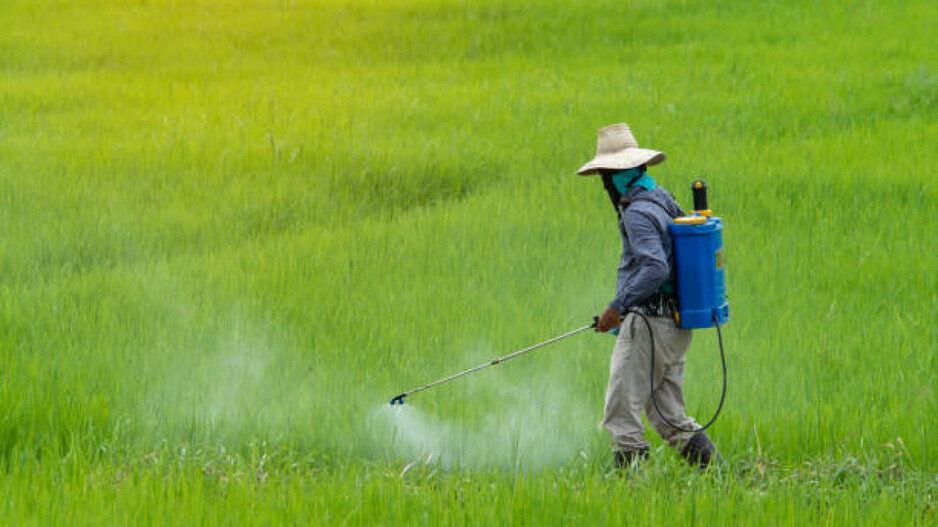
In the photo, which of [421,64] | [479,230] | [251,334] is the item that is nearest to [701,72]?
[421,64]

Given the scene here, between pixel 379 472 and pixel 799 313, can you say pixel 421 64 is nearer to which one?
pixel 799 313

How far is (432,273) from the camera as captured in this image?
822cm

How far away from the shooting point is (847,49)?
15.6 meters

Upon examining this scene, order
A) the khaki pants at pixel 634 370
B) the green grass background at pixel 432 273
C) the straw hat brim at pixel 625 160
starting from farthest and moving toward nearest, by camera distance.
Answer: the khaki pants at pixel 634 370 < the straw hat brim at pixel 625 160 < the green grass background at pixel 432 273

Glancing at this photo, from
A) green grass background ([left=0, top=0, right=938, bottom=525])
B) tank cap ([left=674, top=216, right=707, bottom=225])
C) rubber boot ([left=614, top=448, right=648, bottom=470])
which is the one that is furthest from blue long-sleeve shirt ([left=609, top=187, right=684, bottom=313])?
green grass background ([left=0, top=0, right=938, bottom=525])

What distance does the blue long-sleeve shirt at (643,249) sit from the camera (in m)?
4.89

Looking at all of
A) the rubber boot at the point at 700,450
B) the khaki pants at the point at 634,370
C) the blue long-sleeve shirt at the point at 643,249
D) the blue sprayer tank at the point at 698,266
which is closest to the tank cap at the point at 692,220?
the blue sprayer tank at the point at 698,266

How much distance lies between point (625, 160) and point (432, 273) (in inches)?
133

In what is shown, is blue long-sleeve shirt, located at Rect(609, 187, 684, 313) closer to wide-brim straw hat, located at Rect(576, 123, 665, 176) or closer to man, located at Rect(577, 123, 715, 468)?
man, located at Rect(577, 123, 715, 468)

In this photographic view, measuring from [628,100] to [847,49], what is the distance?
4437mm

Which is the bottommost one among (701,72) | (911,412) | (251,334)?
(911,412)

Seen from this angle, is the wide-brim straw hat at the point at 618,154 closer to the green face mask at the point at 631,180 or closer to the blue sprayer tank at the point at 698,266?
the green face mask at the point at 631,180

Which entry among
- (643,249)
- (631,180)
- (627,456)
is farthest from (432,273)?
(643,249)

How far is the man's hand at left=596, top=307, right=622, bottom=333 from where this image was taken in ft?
16.5
